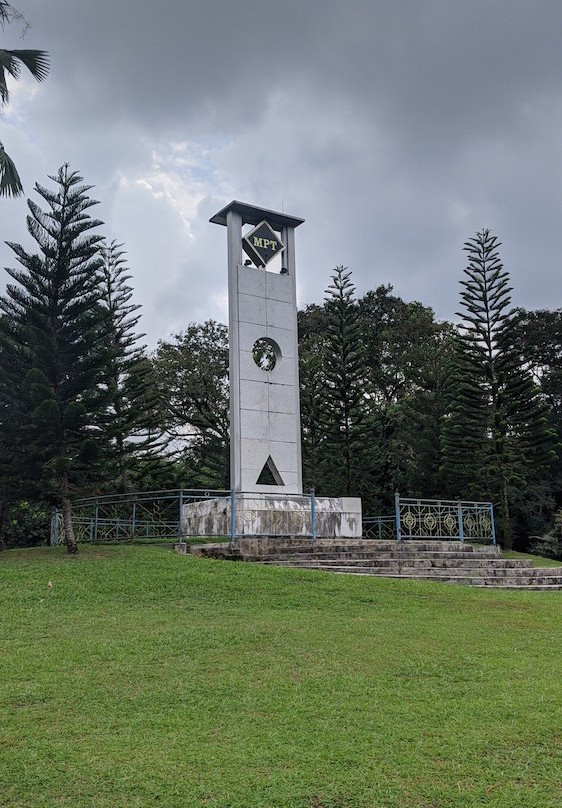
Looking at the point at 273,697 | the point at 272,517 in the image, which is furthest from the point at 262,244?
the point at 273,697

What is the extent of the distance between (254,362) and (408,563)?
4.72 m

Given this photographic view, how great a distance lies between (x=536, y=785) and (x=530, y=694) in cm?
122

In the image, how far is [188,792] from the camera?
2.83 m

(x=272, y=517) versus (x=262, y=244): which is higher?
(x=262, y=244)

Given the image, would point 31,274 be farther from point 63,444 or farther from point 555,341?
point 555,341

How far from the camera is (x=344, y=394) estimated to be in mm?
18734

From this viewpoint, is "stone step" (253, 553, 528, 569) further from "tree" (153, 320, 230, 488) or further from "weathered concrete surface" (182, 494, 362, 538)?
"tree" (153, 320, 230, 488)

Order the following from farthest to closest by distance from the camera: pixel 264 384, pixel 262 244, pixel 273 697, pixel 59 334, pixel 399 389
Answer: pixel 399 389
pixel 262 244
pixel 264 384
pixel 59 334
pixel 273 697

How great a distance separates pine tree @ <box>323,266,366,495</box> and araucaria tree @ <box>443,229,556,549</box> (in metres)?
2.68

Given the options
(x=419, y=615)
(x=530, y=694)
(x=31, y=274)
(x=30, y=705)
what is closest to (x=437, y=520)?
(x=419, y=615)

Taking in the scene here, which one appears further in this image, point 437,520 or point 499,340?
point 499,340

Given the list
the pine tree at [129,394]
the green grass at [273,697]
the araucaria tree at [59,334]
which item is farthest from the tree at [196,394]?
the green grass at [273,697]

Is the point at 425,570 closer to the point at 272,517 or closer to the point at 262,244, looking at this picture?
the point at 272,517

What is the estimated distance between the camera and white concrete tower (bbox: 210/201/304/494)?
464 inches
